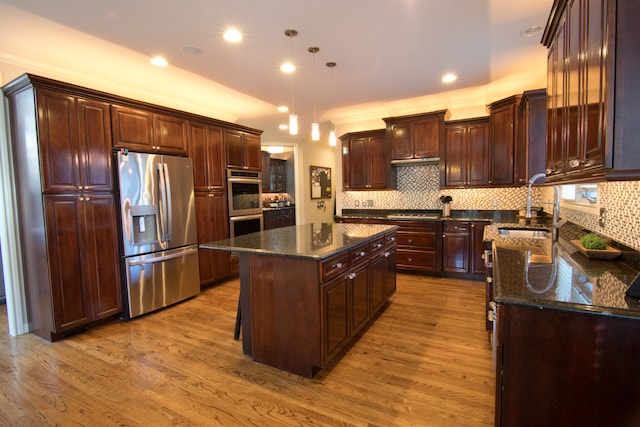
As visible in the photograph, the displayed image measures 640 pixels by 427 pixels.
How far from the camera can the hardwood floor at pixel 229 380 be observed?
6.19 feet

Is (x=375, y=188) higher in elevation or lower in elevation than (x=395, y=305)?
higher

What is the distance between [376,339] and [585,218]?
6.79 feet

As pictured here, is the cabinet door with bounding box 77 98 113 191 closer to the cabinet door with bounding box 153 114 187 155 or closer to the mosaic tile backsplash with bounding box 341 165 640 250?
the cabinet door with bounding box 153 114 187 155

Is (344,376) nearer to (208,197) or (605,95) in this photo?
(605,95)

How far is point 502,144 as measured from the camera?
4.27 meters

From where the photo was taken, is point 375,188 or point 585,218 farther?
point 375,188

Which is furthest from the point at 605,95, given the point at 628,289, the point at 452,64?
the point at 452,64

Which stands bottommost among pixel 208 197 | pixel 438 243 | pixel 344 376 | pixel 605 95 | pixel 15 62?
pixel 344 376

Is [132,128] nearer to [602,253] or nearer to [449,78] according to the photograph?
[449,78]

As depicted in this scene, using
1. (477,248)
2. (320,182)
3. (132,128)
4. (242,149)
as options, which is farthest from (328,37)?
(320,182)

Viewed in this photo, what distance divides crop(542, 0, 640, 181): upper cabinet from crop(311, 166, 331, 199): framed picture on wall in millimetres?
6594

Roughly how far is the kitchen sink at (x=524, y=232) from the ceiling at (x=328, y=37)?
178 centimetres

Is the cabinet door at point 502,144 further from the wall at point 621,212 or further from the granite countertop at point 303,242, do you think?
the granite countertop at point 303,242

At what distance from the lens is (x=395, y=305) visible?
3.60 metres
